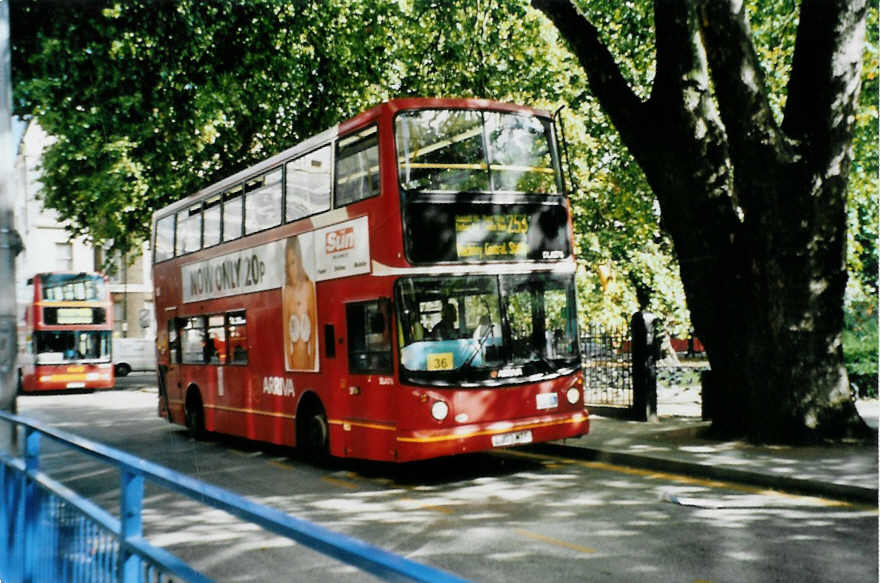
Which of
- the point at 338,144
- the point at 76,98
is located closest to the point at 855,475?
the point at 338,144

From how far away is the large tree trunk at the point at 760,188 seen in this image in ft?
33.1

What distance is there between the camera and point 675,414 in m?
14.6

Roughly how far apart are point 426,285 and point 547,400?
6.60ft

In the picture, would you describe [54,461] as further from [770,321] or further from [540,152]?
[770,321]

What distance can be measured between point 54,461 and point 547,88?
17178 mm

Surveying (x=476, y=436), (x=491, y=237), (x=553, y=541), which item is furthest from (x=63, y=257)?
(x=553, y=541)

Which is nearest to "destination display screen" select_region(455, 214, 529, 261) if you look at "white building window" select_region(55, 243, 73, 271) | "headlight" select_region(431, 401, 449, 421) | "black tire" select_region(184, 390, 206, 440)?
"headlight" select_region(431, 401, 449, 421)

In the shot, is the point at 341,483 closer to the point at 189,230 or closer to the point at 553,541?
the point at 553,541

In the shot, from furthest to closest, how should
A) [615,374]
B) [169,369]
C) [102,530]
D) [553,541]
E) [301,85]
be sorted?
1. [301,85]
2. [169,369]
3. [615,374]
4. [553,541]
5. [102,530]

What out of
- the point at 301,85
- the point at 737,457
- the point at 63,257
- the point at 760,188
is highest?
the point at 301,85

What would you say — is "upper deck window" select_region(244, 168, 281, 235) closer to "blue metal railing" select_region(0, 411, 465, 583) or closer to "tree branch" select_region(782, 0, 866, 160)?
"tree branch" select_region(782, 0, 866, 160)

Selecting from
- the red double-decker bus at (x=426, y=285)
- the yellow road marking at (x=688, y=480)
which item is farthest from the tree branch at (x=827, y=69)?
the yellow road marking at (x=688, y=480)

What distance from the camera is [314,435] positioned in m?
11.4

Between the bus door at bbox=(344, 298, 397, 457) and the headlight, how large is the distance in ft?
1.44
